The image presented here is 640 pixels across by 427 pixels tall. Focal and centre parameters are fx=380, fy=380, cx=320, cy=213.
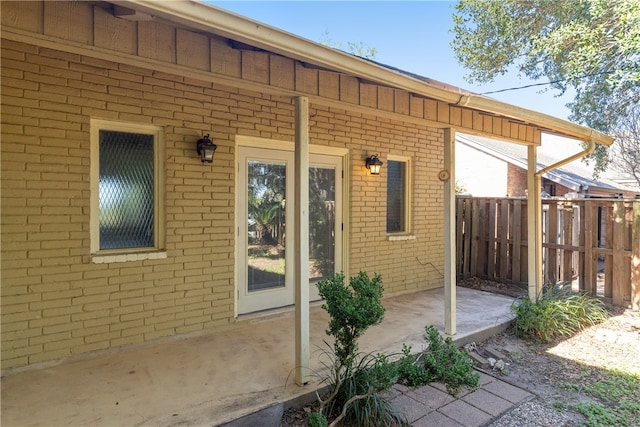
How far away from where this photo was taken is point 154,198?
151 inches

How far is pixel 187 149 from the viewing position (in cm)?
392

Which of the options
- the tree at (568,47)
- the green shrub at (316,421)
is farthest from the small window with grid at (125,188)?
the tree at (568,47)

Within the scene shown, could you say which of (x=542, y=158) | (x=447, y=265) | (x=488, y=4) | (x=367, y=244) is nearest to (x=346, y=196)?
(x=367, y=244)

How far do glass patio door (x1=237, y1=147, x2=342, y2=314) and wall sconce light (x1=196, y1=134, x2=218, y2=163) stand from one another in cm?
47

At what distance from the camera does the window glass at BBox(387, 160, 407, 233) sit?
5.98 m

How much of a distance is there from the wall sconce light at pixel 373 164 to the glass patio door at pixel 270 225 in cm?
60

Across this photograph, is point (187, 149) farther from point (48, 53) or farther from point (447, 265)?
point (447, 265)

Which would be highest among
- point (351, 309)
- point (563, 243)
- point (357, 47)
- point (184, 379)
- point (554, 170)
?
point (357, 47)

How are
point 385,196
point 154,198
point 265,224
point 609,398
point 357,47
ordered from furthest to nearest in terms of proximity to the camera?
1. point 357,47
2. point 385,196
3. point 265,224
4. point 154,198
5. point 609,398

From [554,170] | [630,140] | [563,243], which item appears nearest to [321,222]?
[563,243]

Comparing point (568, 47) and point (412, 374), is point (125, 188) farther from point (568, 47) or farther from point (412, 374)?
point (568, 47)

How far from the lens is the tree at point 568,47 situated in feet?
22.2

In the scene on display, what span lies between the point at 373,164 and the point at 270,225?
5.96ft

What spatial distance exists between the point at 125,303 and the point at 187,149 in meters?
1.62
